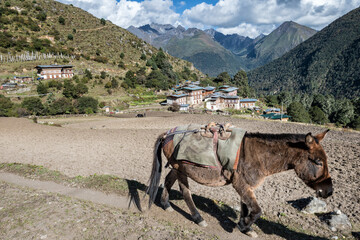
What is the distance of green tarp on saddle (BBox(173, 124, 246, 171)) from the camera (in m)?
4.25

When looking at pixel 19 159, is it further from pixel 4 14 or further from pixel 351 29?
pixel 351 29

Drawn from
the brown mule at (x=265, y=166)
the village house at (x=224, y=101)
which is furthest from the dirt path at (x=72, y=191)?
the village house at (x=224, y=101)

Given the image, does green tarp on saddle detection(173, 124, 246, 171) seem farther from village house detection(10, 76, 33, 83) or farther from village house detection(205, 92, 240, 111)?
village house detection(10, 76, 33, 83)

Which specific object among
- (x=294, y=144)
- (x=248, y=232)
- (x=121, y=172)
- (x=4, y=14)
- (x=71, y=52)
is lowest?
(x=121, y=172)

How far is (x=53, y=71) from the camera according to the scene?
198ft

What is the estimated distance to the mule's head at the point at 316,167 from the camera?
3.88 metres

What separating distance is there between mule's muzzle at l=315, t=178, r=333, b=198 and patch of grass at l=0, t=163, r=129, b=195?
535 centimetres

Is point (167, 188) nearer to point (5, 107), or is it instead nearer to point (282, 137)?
point (282, 137)

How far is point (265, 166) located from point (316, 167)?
0.88 m

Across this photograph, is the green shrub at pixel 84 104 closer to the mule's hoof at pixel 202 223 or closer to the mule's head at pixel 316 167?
the mule's hoof at pixel 202 223

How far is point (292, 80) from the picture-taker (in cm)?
19362

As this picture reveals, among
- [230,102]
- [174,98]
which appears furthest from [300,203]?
[230,102]

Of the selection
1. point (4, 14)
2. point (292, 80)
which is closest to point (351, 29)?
point (292, 80)

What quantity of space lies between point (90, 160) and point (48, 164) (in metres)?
2.24
